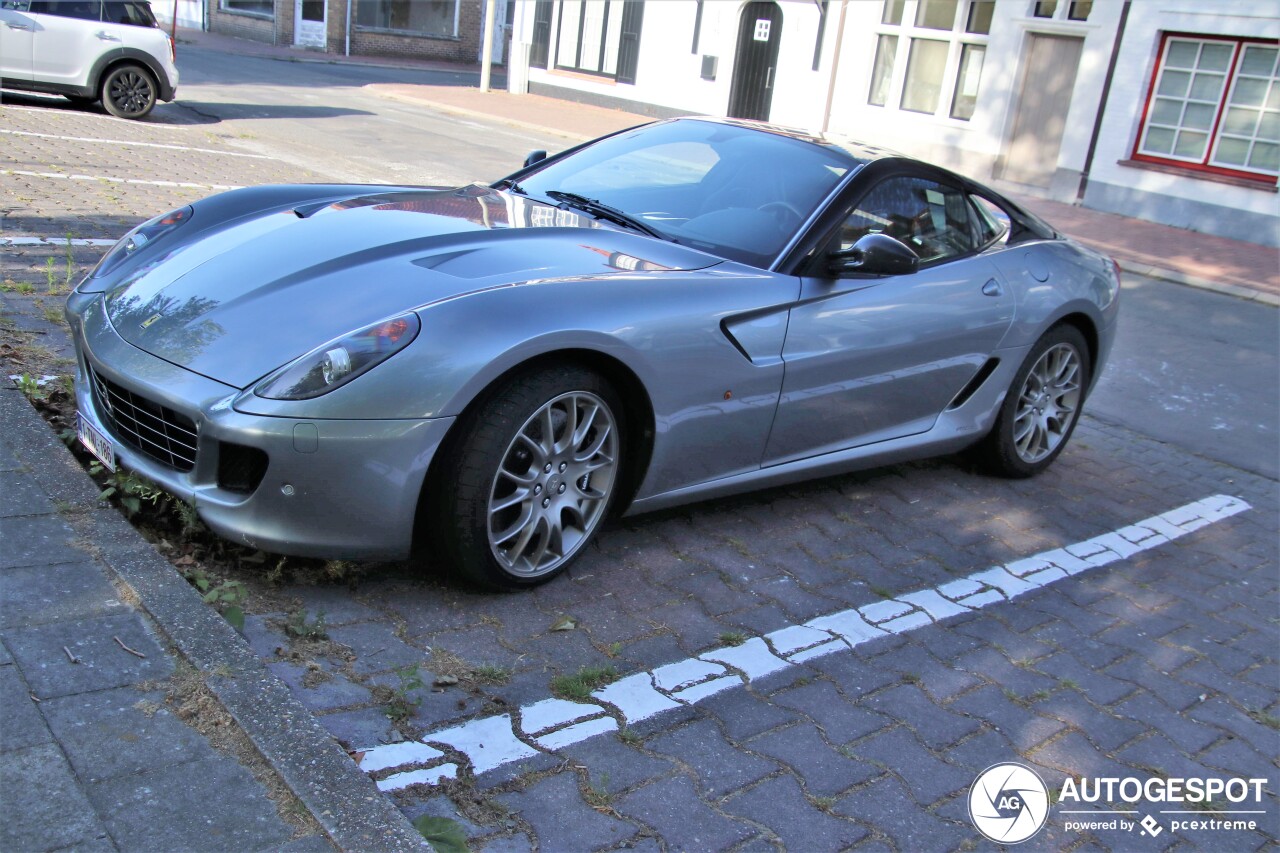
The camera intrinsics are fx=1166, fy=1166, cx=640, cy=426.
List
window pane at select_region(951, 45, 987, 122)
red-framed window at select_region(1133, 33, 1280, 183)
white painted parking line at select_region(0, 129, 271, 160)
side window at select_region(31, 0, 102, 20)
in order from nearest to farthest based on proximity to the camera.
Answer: white painted parking line at select_region(0, 129, 271, 160)
side window at select_region(31, 0, 102, 20)
red-framed window at select_region(1133, 33, 1280, 183)
window pane at select_region(951, 45, 987, 122)

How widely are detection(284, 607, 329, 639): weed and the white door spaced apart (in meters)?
35.2

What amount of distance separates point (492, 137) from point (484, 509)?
15457 millimetres

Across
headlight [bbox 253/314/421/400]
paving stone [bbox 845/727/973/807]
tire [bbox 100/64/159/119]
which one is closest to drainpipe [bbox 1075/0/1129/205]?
tire [bbox 100/64/159/119]

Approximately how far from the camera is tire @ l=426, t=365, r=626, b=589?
3.39 metres

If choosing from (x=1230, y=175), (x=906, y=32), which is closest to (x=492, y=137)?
(x=906, y=32)

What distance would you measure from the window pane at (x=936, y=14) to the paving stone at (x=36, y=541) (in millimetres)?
19747

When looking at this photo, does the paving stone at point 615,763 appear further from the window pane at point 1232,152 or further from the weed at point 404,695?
the window pane at point 1232,152

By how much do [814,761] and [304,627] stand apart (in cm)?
145

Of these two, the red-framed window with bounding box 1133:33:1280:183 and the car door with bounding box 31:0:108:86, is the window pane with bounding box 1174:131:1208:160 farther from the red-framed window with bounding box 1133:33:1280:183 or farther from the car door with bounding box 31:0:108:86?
the car door with bounding box 31:0:108:86

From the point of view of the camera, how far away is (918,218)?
4.95 m

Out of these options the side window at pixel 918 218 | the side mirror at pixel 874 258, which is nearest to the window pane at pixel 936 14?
the side window at pixel 918 218

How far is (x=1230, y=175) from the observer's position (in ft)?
55.3

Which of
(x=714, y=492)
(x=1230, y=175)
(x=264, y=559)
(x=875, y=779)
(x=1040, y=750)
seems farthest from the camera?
(x=1230, y=175)

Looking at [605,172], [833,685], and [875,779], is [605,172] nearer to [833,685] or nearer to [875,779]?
[833,685]
